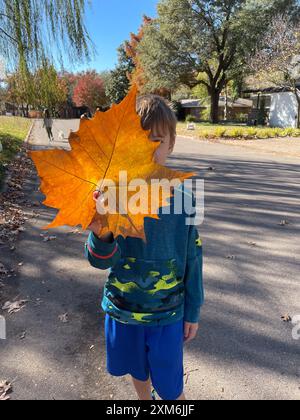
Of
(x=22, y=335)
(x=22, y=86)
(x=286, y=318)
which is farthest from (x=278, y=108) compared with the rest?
(x=22, y=335)

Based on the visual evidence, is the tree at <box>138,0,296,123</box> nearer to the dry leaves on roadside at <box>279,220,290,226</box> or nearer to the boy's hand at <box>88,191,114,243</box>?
the dry leaves on roadside at <box>279,220,290,226</box>

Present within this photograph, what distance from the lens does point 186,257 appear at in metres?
1.59

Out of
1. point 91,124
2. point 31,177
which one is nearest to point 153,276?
point 91,124

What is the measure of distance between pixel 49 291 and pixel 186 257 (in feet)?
7.50

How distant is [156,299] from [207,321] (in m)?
1.59

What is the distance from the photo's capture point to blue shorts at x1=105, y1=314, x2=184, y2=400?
1.56 metres

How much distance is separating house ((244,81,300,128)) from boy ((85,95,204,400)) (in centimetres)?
3210

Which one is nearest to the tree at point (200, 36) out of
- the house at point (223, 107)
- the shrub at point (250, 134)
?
the shrub at point (250, 134)

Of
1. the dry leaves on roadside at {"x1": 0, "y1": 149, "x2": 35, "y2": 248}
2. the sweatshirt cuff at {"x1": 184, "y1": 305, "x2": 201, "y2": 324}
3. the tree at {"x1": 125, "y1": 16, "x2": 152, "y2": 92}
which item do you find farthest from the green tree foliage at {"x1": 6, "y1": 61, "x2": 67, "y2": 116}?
the tree at {"x1": 125, "y1": 16, "x2": 152, "y2": 92}

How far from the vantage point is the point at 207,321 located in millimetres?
2945

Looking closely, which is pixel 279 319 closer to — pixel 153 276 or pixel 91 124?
pixel 153 276

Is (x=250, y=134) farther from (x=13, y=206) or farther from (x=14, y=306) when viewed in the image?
(x=14, y=306)

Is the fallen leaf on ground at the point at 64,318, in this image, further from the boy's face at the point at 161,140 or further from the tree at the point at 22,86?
the tree at the point at 22,86
